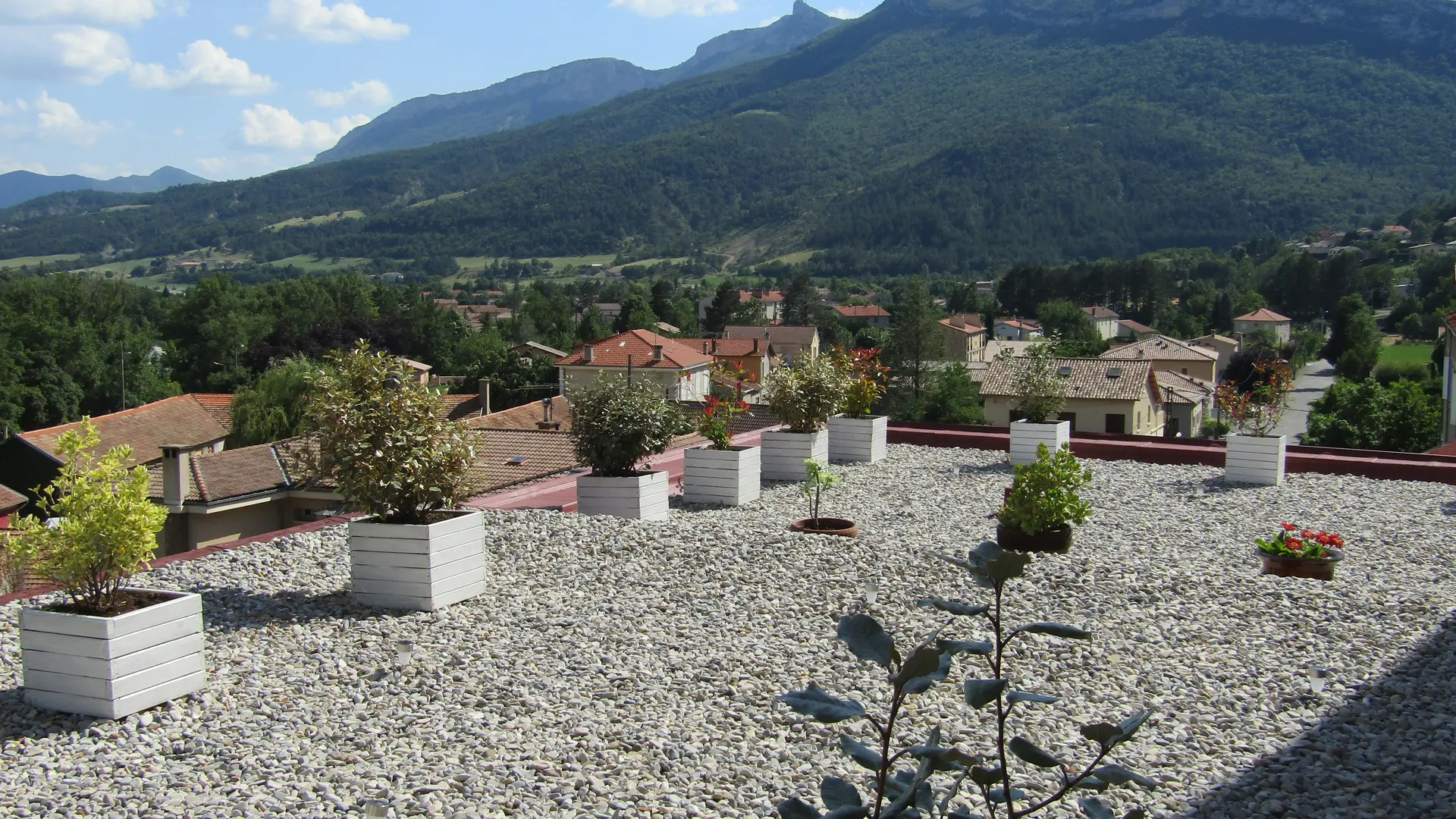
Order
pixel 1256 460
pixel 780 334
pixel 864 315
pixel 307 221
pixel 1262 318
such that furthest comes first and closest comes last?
pixel 307 221
pixel 864 315
pixel 1262 318
pixel 780 334
pixel 1256 460

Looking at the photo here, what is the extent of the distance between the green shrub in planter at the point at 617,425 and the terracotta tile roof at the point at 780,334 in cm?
6690

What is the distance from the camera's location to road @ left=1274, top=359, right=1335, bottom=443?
2293 inches

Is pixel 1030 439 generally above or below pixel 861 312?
above

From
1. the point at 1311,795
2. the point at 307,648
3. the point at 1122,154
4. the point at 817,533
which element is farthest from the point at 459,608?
the point at 1122,154

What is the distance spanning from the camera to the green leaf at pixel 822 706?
151cm

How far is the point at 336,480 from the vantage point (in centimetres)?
661

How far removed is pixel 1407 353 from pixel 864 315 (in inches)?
1787

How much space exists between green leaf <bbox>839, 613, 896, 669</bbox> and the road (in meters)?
55.4

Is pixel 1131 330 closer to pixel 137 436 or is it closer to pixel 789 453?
pixel 137 436

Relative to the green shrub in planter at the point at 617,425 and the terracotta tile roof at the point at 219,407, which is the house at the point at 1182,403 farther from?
the green shrub in planter at the point at 617,425

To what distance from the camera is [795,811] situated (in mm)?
1489

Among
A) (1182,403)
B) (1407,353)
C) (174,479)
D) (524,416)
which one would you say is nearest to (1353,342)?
(1407,353)

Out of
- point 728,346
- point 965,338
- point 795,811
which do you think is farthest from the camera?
point 965,338

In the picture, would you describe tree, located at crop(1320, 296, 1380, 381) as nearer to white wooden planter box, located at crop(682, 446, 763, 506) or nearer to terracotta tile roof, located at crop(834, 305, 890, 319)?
terracotta tile roof, located at crop(834, 305, 890, 319)
